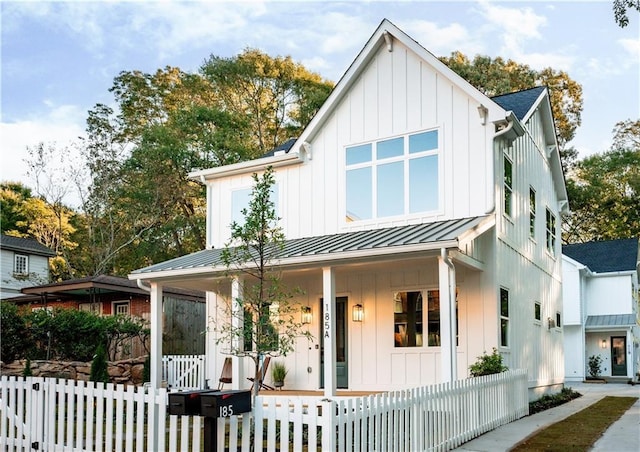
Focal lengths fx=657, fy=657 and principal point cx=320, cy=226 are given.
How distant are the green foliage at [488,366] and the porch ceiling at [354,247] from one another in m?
2.26

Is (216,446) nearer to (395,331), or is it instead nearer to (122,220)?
(395,331)

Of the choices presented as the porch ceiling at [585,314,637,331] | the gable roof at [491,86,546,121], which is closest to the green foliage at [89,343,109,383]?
the gable roof at [491,86,546,121]

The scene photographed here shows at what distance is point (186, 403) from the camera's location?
571 cm

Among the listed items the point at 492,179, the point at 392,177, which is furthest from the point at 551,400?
the point at 392,177

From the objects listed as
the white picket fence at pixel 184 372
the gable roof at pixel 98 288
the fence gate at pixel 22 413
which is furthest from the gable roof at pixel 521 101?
the gable roof at pixel 98 288

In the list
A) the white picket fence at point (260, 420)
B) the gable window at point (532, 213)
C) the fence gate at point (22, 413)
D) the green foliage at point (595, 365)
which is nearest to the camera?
the white picket fence at point (260, 420)

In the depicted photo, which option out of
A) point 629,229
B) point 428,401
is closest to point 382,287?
point 428,401

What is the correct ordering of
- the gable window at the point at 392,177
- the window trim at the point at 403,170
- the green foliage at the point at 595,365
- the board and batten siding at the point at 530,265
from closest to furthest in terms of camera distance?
the window trim at the point at 403,170 < the gable window at the point at 392,177 < the board and batten siding at the point at 530,265 < the green foliage at the point at 595,365

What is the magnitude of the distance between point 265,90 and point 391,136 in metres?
21.4

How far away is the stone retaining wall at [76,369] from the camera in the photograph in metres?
15.7

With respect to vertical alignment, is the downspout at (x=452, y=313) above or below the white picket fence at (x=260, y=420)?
above

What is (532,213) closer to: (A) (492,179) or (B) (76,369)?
(A) (492,179)

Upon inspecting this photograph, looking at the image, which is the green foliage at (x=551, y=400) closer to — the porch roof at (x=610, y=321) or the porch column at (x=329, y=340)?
the porch column at (x=329, y=340)

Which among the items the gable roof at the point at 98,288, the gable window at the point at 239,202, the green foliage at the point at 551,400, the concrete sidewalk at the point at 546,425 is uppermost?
the gable window at the point at 239,202
